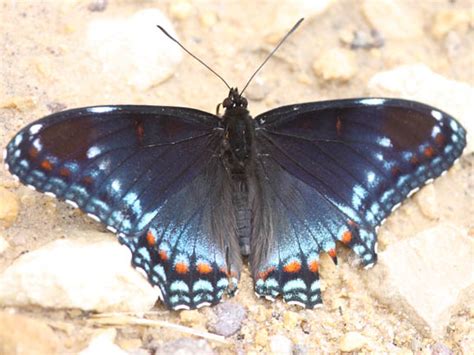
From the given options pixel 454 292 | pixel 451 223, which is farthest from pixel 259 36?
pixel 454 292

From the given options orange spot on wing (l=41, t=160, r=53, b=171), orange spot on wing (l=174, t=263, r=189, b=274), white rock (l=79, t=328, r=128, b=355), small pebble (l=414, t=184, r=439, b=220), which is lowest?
white rock (l=79, t=328, r=128, b=355)

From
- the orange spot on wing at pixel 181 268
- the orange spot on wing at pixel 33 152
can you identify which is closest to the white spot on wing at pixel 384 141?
the orange spot on wing at pixel 181 268

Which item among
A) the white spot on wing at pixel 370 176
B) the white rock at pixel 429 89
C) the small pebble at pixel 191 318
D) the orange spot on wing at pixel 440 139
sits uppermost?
the white rock at pixel 429 89

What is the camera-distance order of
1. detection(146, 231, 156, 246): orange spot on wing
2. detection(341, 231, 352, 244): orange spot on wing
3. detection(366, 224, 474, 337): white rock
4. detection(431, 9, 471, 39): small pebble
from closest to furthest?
detection(146, 231, 156, 246): orange spot on wing < detection(366, 224, 474, 337): white rock < detection(341, 231, 352, 244): orange spot on wing < detection(431, 9, 471, 39): small pebble

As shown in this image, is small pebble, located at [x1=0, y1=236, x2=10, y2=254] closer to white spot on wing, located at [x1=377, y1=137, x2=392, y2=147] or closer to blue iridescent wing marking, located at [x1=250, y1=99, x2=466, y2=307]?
blue iridescent wing marking, located at [x1=250, y1=99, x2=466, y2=307]

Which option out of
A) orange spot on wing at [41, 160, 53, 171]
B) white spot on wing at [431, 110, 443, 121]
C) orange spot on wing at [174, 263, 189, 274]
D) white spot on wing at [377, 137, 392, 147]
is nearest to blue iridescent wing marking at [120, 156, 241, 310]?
orange spot on wing at [174, 263, 189, 274]

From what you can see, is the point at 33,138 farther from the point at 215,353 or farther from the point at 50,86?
the point at 215,353

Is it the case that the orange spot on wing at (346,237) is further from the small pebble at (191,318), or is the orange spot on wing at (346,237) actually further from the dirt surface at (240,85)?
the small pebble at (191,318)
